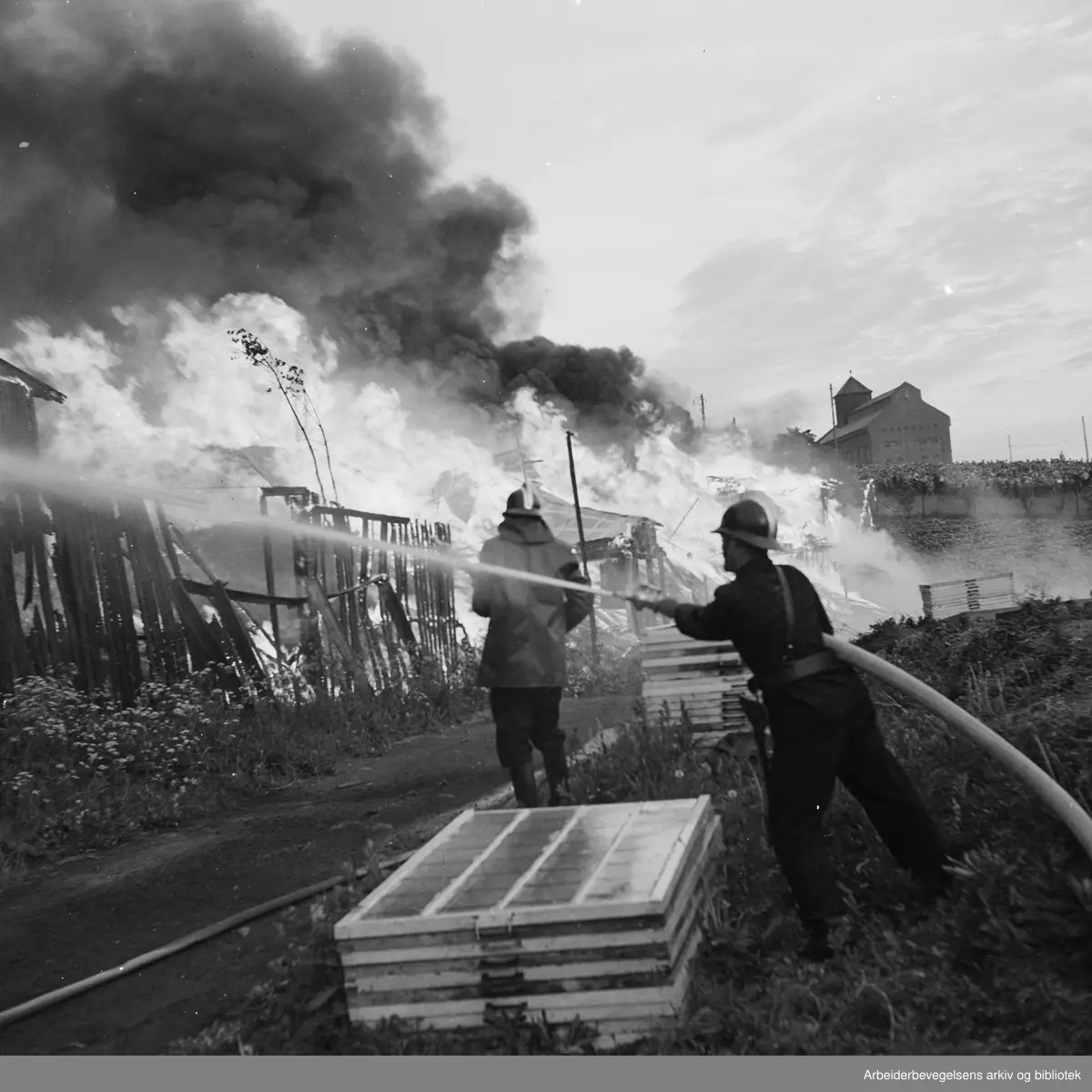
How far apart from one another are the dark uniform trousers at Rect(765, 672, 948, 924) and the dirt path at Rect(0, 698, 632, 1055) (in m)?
2.07

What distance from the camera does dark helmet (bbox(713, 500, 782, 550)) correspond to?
409 cm

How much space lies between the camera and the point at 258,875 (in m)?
5.57

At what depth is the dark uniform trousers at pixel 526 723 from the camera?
19.7 ft

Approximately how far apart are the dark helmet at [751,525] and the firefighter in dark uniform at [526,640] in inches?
81.1

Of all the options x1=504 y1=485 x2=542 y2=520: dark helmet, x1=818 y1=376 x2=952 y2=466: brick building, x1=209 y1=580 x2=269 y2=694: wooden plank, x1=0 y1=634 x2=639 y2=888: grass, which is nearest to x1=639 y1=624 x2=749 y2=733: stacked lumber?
x1=504 y1=485 x2=542 y2=520: dark helmet

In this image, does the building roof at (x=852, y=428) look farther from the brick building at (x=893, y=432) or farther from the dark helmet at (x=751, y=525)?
the dark helmet at (x=751, y=525)

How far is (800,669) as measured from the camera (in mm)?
3898

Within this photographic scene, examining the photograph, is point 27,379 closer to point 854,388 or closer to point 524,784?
point 524,784

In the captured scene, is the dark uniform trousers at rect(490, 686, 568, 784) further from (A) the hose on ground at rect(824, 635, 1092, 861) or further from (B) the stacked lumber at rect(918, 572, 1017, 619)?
(B) the stacked lumber at rect(918, 572, 1017, 619)

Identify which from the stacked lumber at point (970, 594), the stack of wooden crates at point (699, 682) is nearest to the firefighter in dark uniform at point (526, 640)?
the stack of wooden crates at point (699, 682)

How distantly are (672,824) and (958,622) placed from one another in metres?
6.93

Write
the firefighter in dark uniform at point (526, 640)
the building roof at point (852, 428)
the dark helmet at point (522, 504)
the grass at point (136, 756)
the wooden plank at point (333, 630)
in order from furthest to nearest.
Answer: the building roof at point (852, 428) < the wooden plank at point (333, 630) < the grass at point (136, 756) < the dark helmet at point (522, 504) < the firefighter in dark uniform at point (526, 640)

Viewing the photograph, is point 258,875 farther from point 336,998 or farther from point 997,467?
point 997,467

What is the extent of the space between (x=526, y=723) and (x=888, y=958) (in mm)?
2839
